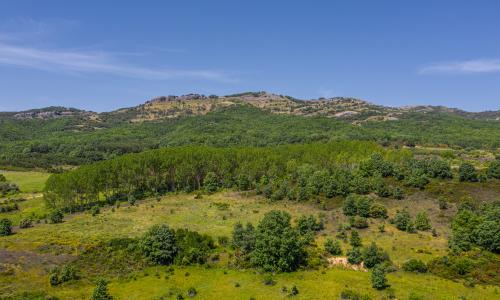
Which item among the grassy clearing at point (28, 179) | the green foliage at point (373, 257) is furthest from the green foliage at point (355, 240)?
the grassy clearing at point (28, 179)

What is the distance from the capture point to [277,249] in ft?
240

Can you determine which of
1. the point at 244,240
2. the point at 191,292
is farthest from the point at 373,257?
the point at 191,292

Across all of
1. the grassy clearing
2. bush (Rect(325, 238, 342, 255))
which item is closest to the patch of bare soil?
bush (Rect(325, 238, 342, 255))

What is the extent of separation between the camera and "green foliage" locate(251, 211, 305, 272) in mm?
72125

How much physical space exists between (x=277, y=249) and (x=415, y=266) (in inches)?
1017

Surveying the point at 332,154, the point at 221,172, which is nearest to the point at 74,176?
the point at 221,172

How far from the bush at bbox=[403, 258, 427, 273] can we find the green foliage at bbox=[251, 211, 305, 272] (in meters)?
19.3

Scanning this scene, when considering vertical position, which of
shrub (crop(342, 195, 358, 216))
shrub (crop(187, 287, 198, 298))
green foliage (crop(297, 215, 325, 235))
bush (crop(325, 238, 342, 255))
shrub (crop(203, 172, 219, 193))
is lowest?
shrub (crop(187, 287, 198, 298))

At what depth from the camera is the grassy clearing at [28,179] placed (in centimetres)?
16062

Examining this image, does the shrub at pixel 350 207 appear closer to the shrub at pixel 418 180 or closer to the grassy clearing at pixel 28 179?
the shrub at pixel 418 180

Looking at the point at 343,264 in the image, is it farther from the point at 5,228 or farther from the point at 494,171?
the point at 494,171

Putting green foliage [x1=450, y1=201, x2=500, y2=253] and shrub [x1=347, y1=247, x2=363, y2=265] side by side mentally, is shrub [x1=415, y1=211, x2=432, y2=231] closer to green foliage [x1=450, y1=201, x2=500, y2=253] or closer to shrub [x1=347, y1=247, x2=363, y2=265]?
green foliage [x1=450, y1=201, x2=500, y2=253]

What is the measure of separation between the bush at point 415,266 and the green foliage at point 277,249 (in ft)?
63.3

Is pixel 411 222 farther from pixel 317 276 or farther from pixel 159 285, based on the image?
pixel 159 285
